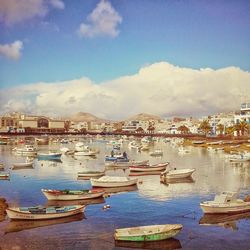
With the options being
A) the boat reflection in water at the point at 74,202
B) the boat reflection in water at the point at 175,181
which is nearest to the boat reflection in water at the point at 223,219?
the boat reflection in water at the point at 74,202

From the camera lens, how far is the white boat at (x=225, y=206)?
7.55m

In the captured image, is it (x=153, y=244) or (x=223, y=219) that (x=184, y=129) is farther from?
(x=153, y=244)

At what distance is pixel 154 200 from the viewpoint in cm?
873

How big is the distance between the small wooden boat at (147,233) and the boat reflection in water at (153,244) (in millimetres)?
58

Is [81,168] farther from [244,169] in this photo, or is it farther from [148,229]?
[148,229]

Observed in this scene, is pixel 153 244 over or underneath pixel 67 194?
underneath

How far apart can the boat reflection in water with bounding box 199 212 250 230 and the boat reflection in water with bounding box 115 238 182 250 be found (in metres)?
1.09

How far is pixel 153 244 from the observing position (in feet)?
20.3

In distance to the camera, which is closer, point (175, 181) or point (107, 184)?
point (107, 184)

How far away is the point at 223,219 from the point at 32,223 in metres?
3.40

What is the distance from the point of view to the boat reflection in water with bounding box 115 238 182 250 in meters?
6.07

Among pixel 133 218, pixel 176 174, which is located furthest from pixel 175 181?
pixel 133 218

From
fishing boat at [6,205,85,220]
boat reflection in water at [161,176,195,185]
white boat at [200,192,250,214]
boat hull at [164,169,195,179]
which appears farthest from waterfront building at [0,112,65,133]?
white boat at [200,192,250,214]

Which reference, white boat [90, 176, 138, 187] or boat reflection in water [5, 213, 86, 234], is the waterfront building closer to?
white boat [90, 176, 138, 187]
